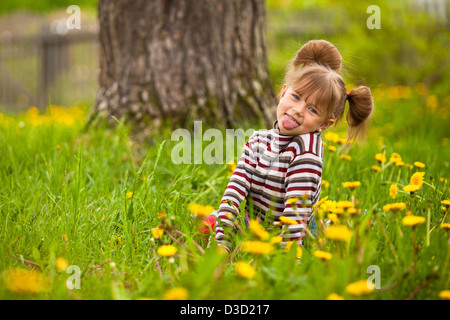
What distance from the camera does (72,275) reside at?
1462 mm

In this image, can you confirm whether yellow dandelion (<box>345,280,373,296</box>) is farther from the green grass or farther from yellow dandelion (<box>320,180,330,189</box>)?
yellow dandelion (<box>320,180,330,189</box>)

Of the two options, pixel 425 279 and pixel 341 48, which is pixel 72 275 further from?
pixel 341 48

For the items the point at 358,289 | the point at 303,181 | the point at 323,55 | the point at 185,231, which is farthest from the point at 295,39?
the point at 358,289

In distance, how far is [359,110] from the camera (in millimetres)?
1998

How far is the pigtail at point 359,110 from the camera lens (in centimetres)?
197

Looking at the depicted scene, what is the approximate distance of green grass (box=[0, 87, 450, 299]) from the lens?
A: 131 centimetres

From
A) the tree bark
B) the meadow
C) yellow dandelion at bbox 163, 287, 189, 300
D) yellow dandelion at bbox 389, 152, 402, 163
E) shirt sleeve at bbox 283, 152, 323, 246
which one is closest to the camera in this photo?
yellow dandelion at bbox 163, 287, 189, 300

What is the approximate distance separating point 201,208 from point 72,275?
48 cm

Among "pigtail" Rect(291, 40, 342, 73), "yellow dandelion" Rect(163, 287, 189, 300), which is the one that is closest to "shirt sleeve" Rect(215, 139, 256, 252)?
"pigtail" Rect(291, 40, 342, 73)

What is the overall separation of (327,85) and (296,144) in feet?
0.89

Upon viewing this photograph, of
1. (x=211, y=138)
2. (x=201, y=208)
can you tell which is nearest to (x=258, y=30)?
(x=211, y=138)

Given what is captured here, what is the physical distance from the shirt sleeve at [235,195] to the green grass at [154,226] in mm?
80

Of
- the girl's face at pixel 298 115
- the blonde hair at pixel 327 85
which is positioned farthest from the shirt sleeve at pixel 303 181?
the blonde hair at pixel 327 85
